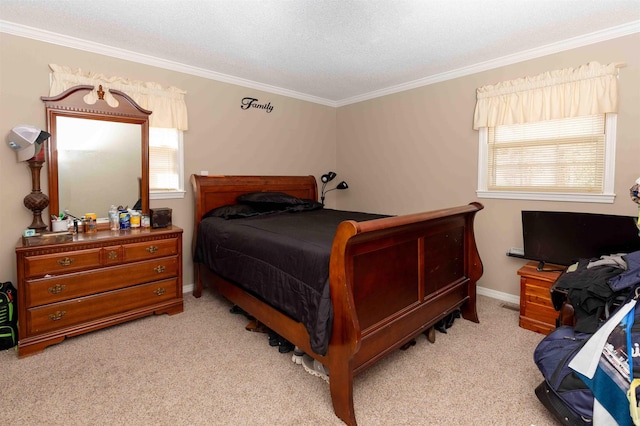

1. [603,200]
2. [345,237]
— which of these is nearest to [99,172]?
[345,237]

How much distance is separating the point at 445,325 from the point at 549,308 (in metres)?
0.81

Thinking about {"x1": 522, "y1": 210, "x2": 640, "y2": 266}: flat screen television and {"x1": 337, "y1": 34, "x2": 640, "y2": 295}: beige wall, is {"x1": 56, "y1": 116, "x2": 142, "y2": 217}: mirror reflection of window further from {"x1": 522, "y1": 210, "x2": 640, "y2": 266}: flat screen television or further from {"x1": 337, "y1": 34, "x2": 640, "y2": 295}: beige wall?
{"x1": 522, "y1": 210, "x2": 640, "y2": 266}: flat screen television

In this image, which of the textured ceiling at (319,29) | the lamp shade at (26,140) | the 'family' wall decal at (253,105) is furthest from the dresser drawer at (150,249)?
the 'family' wall decal at (253,105)

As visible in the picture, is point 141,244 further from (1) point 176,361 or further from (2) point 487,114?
(2) point 487,114

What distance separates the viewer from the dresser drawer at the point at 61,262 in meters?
2.29

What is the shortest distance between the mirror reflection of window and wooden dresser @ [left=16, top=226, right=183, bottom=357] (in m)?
0.38

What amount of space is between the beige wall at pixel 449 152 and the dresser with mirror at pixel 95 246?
2.63 meters

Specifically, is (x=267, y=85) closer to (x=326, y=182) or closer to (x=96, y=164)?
(x=326, y=182)

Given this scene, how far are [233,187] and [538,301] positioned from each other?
314 centimetres

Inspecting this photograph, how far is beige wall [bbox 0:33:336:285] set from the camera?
263 centimetres

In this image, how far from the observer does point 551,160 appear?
10.0ft

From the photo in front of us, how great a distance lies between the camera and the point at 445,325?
2744 millimetres

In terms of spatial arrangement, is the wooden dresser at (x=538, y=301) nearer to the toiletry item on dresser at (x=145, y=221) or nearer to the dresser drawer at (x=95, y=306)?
the dresser drawer at (x=95, y=306)

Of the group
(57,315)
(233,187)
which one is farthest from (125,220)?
(233,187)
